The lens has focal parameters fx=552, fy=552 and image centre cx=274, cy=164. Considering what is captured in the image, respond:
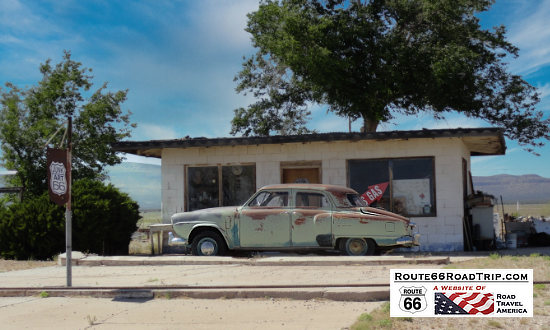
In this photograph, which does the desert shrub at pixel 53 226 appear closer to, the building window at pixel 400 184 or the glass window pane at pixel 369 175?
the glass window pane at pixel 369 175

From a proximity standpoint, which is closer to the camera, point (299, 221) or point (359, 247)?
point (359, 247)

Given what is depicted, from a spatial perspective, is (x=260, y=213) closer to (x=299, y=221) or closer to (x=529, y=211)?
(x=299, y=221)

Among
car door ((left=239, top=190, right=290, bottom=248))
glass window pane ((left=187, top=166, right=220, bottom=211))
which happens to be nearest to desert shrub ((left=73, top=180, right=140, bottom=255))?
glass window pane ((left=187, top=166, right=220, bottom=211))

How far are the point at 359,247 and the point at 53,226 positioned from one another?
769 centimetres

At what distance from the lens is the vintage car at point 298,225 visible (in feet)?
37.4

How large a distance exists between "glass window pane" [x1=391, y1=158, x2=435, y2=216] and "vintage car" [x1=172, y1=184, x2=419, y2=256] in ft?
9.00

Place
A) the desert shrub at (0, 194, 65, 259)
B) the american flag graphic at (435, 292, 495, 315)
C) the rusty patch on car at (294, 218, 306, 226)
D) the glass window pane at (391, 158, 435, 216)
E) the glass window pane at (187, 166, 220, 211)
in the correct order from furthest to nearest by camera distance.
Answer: the glass window pane at (187, 166, 220, 211) < the glass window pane at (391, 158, 435, 216) < the desert shrub at (0, 194, 65, 259) < the rusty patch on car at (294, 218, 306, 226) < the american flag graphic at (435, 292, 495, 315)

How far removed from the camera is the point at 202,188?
15469mm

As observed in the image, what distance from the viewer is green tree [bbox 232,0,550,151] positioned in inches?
918

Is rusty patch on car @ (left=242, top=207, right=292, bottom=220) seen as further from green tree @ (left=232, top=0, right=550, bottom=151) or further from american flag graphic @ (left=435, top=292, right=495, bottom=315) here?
green tree @ (left=232, top=0, right=550, bottom=151)

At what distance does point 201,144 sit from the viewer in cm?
1480

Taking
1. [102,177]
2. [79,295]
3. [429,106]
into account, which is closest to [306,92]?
[429,106]

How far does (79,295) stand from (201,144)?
7211 millimetres

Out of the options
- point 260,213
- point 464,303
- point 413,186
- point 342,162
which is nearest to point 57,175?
point 260,213
